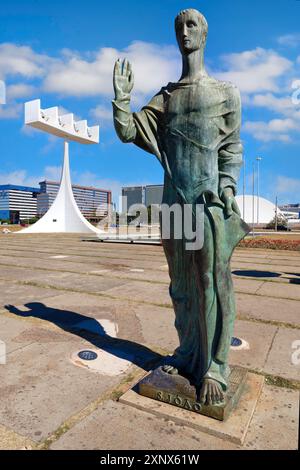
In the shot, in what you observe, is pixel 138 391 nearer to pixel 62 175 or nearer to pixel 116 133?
pixel 116 133

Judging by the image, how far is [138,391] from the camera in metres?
2.67

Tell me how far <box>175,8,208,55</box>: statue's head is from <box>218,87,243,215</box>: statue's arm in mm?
424

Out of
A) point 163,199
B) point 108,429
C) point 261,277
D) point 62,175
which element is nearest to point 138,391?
point 108,429

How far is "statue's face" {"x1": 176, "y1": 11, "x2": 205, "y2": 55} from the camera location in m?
2.36

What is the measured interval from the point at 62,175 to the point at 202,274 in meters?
31.9

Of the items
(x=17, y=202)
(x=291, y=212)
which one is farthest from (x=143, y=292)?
(x=291, y=212)

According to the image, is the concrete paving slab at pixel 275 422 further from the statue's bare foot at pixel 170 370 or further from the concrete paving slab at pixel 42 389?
the concrete paving slab at pixel 42 389

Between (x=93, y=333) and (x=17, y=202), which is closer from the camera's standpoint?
(x=93, y=333)

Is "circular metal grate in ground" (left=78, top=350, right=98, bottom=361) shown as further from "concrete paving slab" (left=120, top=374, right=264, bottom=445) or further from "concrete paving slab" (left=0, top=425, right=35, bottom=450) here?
"concrete paving slab" (left=0, top=425, right=35, bottom=450)

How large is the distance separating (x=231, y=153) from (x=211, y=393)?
1722mm

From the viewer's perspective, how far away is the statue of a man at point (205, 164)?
7.68ft

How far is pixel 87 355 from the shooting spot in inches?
135

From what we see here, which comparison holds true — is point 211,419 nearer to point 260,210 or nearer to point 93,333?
point 93,333

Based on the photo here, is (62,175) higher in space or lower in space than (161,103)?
higher
